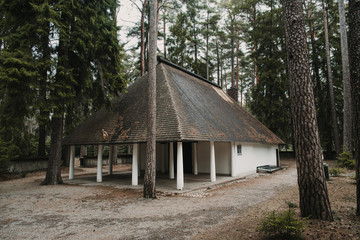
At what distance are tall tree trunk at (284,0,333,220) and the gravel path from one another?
6.68ft

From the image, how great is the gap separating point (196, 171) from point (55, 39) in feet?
37.6

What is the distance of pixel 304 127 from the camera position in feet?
15.7

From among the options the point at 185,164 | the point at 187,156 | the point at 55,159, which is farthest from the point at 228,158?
the point at 55,159

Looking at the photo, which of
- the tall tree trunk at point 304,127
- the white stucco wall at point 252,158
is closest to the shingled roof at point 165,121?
the white stucco wall at point 252,158

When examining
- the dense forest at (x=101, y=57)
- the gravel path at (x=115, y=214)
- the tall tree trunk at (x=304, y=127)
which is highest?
the dense forest at (x=101, y=57)

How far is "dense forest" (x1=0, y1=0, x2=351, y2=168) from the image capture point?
10.0m

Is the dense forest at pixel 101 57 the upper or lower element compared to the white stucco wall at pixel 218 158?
upper

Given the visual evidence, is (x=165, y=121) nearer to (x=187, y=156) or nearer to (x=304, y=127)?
(x=187, y=156)

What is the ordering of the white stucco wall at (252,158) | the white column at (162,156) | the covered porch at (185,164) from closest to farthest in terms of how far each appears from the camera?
the covered porch at (185,164)
the white stucco wall at (252,158)
the white column at (162,156)

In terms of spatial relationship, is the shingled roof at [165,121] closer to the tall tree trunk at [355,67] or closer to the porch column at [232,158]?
the porch column at [232,158]

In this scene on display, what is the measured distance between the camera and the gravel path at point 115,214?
15.7 ft

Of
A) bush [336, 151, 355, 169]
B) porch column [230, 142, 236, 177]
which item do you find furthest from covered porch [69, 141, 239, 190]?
bush [336, 151, 355, 169]

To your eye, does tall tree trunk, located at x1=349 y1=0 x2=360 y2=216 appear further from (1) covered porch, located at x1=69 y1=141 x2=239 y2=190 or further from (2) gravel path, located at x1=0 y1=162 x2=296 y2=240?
(1) covered porch, located at x1=69 y1=141 x2=239 y2=190

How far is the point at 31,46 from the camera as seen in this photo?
34.1ft
